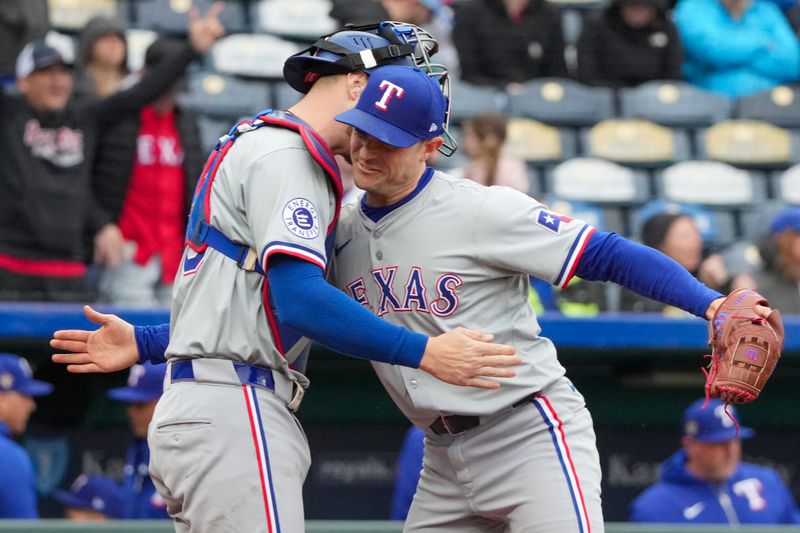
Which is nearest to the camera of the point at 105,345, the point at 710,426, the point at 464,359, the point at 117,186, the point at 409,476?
the point at 464,359

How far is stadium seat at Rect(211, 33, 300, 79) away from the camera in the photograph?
7844mm

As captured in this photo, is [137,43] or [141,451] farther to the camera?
[137,43]

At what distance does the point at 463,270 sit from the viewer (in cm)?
323

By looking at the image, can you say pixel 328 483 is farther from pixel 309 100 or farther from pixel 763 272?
pixel 309 100

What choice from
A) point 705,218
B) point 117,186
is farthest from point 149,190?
point 705,218

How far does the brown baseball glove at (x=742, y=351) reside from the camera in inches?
117

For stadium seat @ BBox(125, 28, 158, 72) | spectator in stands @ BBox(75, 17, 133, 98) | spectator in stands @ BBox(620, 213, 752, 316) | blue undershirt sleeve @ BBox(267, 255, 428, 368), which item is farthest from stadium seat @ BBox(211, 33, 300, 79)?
blue undershirt sleeve @ BBox(267, 255, 428, 368)

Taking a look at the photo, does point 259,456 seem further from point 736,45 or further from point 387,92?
point 736,45

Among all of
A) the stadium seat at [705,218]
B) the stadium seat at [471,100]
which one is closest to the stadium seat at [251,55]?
the stadium seat at [471,100]

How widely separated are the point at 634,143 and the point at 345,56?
4.87 metres

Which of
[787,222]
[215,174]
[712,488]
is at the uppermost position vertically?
[215,174]

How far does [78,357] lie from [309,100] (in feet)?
2.67

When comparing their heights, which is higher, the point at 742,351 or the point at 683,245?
the point at 742,351

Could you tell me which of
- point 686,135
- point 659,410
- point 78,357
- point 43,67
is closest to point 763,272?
point 659,410
